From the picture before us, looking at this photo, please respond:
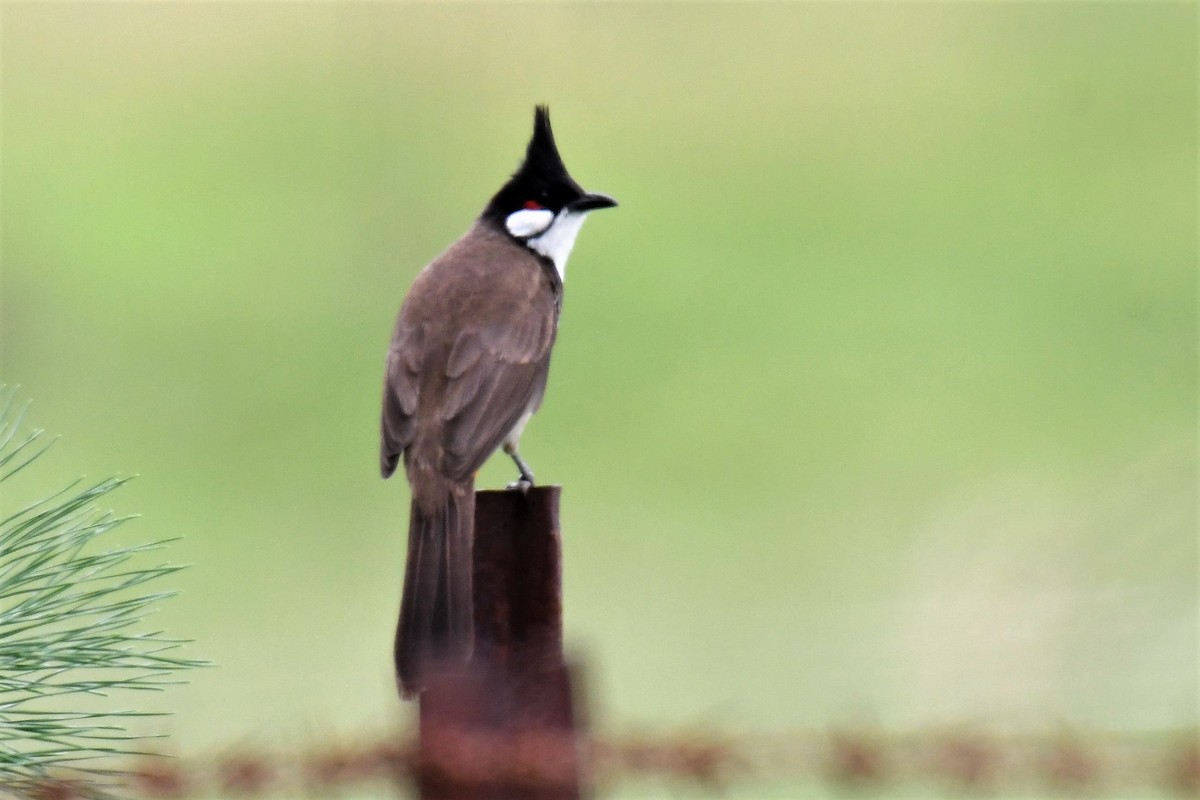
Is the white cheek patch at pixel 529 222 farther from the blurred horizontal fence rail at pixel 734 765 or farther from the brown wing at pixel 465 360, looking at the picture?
the blurred horizontal fence rail at pixel 734 765

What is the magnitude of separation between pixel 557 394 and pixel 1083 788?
1064 centimetres

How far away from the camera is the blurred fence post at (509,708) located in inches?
73.8

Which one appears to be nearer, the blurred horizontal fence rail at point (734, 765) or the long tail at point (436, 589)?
the blurred horizontal fence rail at point (734, 765)

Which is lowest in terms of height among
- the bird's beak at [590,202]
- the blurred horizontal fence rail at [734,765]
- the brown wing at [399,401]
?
the blurred horizontal fence rail at [734,765]

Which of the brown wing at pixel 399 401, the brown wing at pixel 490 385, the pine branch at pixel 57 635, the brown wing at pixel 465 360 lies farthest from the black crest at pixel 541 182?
the pine branch at pixel 57 635

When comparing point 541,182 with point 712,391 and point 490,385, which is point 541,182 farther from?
point 712,391

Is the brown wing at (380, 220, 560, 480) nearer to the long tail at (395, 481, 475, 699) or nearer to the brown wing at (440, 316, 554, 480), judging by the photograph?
the brown wing at (440, 316, 554, 480)

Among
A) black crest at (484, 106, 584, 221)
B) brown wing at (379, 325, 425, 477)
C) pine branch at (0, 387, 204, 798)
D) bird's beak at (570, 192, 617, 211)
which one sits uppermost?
black crest at (484, 106, 584, 221)

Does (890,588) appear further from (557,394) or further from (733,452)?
(557,394)

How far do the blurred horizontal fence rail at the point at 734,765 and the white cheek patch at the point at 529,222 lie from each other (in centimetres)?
263

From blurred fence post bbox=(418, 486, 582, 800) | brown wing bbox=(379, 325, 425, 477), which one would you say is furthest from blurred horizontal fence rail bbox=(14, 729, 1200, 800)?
brown wing bbox=(379, 325, 425, 477)

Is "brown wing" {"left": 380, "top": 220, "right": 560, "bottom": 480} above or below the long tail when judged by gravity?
above

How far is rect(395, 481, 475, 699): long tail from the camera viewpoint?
265cm

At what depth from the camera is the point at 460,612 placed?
2762mm
